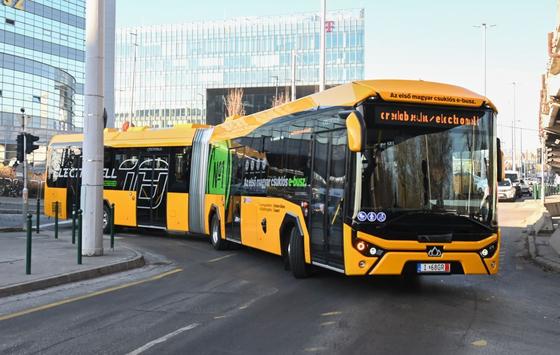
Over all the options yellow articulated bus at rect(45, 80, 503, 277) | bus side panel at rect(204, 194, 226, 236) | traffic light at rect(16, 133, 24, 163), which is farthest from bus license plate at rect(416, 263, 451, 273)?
traffic light at rect(16, 133, 24, 163)

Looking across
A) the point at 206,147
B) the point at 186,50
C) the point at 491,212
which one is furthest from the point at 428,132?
the point at 186,50

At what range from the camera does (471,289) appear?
32.0ft

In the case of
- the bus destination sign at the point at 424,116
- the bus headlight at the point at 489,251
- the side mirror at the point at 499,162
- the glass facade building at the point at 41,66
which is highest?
the glass facade building at the point at 41,66

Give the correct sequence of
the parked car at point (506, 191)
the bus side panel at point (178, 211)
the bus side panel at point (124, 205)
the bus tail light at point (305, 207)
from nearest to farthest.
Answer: the bus tail light at point (305, 207) < the bus side panel at point (178, 211) < the bus side panel at point (124, 205) < the parked car at point (506, 191)

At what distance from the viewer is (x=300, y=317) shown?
294 inches

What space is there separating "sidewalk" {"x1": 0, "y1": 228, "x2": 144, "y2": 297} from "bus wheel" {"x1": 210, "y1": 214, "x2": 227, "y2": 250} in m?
2.30

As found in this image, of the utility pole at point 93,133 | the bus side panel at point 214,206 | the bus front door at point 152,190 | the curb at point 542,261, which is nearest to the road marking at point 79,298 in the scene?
the utility pole at point 93,133

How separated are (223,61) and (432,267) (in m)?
104

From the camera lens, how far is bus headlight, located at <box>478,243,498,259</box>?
28.6 feet

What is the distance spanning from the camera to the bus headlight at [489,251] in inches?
343

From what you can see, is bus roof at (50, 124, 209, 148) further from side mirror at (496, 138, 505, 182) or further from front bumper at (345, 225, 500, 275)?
side mirror at (496, 138, 505, 182)

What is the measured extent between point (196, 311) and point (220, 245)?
7.24 m

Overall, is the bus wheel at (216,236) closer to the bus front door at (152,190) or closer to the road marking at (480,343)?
the bus front door at (152,190)

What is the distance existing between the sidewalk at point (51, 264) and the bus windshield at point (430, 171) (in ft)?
17.6
